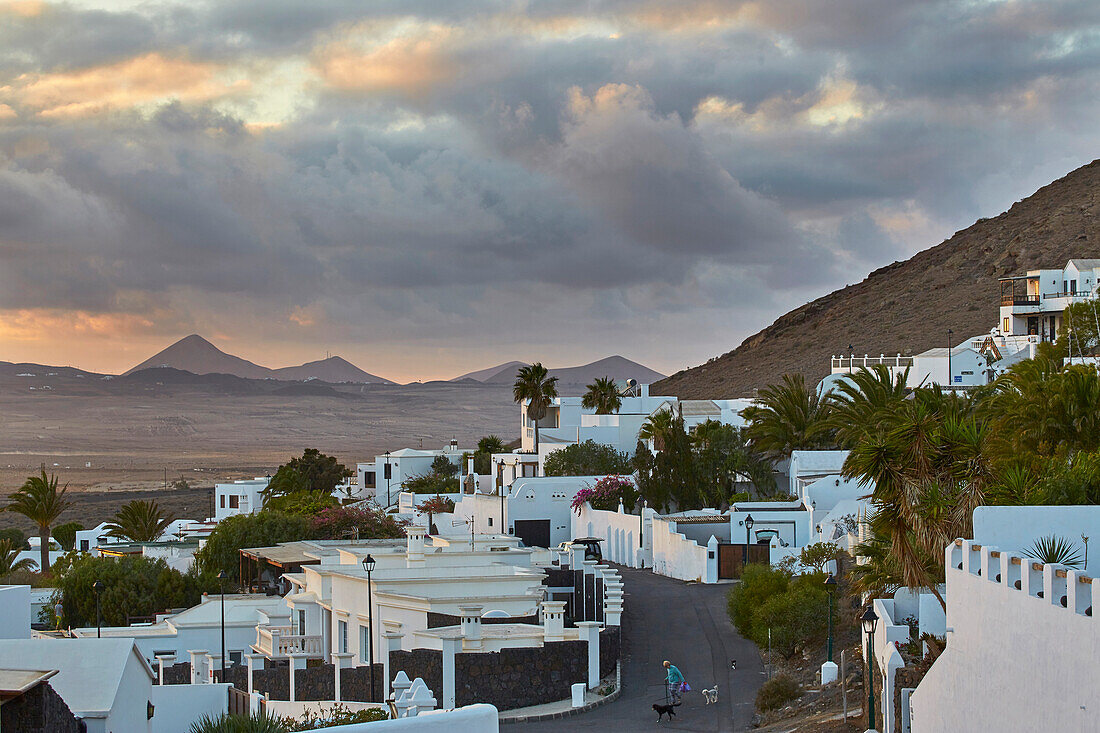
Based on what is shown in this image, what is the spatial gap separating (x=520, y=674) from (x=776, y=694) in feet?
18.0

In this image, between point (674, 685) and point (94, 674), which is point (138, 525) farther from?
point (94, 674)

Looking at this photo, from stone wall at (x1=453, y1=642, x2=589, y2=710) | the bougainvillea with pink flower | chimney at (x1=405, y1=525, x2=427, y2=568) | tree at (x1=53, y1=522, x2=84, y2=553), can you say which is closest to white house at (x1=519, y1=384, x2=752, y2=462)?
the bougainvillea with pink flower

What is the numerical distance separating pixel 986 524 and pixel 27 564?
58048 mm

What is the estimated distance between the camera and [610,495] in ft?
190

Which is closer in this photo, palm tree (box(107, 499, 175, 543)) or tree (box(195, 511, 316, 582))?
tree (box(195, 511, 316, 582))

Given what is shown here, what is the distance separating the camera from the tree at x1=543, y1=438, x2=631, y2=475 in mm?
65312

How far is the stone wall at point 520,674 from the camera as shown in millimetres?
26844

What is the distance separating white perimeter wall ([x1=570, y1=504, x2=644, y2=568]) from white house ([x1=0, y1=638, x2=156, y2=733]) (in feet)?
124

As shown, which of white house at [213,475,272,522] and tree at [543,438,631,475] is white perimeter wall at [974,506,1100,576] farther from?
white house at [213,475,272,522]

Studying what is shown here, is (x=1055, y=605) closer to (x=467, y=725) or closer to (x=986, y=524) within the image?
(x=986, y=524)

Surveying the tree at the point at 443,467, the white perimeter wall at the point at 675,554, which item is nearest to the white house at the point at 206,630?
the white perimeter wall at the point at 675,554

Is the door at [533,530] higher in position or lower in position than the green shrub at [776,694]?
higher

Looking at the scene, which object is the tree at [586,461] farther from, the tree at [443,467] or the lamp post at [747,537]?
the lamp post at [747,537]

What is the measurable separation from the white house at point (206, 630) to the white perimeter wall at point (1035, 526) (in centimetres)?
Result: 2227
